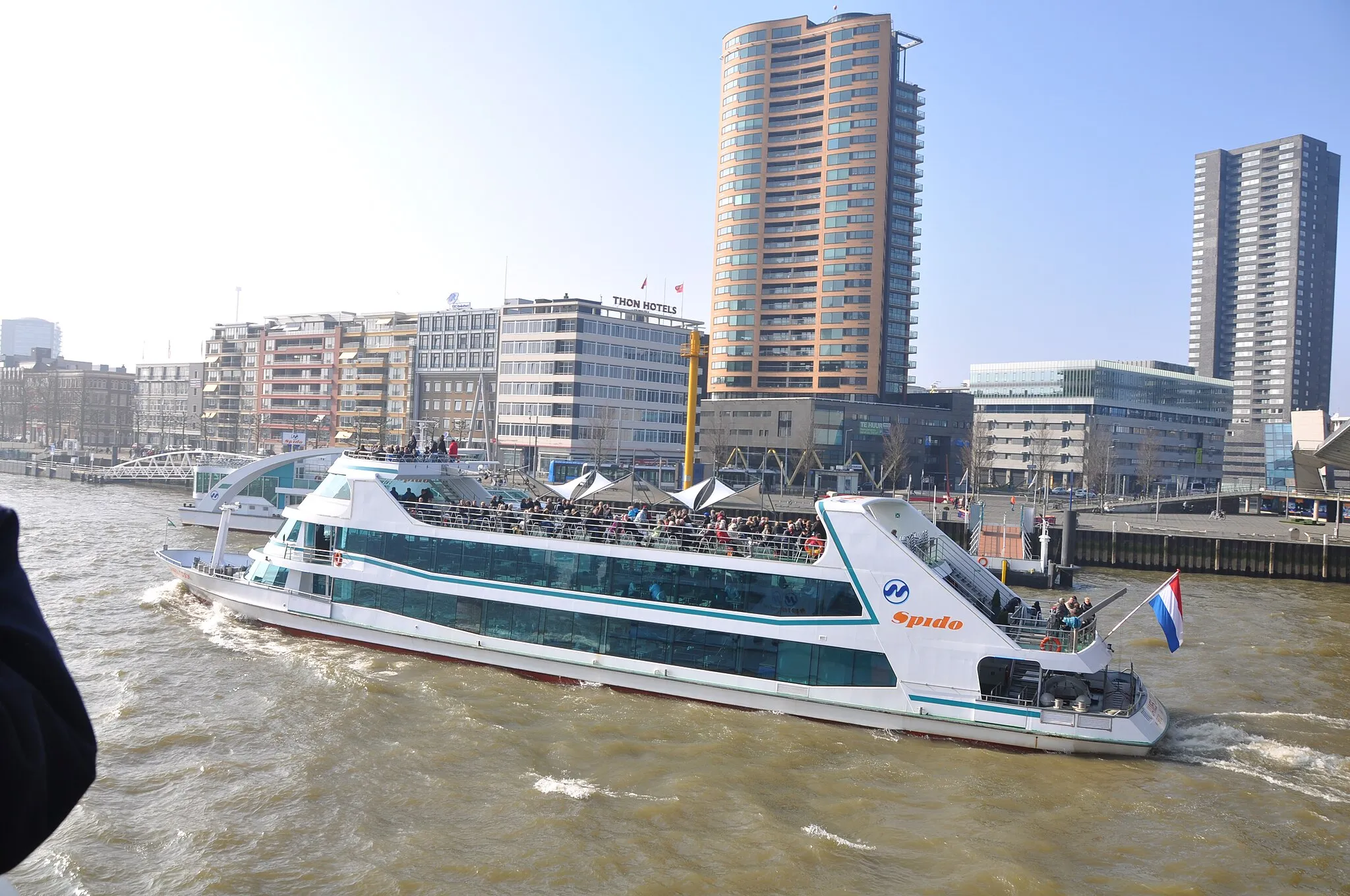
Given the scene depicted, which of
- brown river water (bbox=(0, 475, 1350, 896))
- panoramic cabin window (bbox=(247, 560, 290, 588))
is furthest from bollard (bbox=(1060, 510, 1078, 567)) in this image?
panoramic cabin window (bbox=(247, 560, 290, 588))

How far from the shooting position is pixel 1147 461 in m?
97.4

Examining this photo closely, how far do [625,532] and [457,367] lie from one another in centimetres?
7990

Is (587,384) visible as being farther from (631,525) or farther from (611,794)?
(611,794)

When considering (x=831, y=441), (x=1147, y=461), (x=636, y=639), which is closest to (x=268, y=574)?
(x=636, y=639)

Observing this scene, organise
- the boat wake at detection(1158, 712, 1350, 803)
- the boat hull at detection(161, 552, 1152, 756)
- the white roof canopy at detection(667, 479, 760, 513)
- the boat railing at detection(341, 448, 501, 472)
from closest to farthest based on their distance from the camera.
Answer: the boat wake at detection(1158, 712, 1350, 803)
the boat hull at detection(161, 552, 1152, 756)
the boat railing at detection(341, 448, 501, 472)
the white roof canopy at detection(667, 479, 760, 513)

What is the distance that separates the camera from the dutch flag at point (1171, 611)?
1786 centimetres

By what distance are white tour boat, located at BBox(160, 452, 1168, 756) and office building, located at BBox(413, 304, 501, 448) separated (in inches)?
2706

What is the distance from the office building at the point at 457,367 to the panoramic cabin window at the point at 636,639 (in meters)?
69.9

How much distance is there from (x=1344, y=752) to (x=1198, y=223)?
192 metres

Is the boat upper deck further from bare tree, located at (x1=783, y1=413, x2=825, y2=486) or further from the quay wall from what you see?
bare tree, located at (x1=783, y1=413, x2=825, y2=486)

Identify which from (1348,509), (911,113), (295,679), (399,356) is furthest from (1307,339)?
(295,679)

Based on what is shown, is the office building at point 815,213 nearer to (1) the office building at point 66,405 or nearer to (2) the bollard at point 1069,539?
(2) the bollard at point 1069,539

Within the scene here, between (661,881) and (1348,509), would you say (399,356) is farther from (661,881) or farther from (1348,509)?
(661,881)

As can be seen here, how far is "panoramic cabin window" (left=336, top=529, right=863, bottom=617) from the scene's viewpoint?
1927cm
